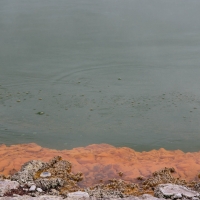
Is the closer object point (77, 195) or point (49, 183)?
point (77, 195)

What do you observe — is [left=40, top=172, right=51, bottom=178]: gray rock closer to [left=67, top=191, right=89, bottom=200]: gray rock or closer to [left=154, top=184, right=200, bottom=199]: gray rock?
[left=67, top=191, right=89, bottom=200]: gray rock

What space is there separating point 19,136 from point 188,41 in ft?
15.2

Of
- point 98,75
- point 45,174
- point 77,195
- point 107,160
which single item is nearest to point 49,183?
point 45,174

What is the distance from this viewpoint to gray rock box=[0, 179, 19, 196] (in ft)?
11.4

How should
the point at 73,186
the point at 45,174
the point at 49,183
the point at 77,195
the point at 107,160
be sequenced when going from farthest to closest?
1. the point at 107,160
2. the point at 45,174
3. the point at 73,186
4. the point at 49,183
5. the point at 77,195

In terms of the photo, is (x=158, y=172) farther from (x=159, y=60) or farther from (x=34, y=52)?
(x=34, y=52)

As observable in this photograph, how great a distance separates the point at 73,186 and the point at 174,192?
46.0 inches

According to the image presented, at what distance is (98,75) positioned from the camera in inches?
259

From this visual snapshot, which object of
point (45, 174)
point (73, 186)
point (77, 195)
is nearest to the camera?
point (77, 195)

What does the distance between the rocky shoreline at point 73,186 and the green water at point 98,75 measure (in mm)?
842

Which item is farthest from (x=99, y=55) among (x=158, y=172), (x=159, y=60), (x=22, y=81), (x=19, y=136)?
(x=158, y=172)

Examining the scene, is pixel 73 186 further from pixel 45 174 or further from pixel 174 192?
pixel 174 192

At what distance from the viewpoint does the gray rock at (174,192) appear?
346 cm

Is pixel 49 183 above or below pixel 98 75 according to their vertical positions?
below
